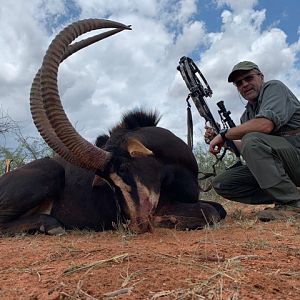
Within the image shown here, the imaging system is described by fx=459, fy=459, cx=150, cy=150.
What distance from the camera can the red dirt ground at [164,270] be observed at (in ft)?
5.85

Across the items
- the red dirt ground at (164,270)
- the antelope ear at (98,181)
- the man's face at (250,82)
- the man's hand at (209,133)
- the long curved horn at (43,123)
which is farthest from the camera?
the man's hand at (209,133)

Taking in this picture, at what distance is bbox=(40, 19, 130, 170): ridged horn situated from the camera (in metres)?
3.92

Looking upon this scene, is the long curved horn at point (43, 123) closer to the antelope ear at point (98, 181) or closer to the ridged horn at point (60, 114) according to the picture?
the ridged horn at point (60, 114)

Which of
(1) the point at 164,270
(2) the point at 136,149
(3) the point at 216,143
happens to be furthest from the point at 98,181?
(1) the point at 164,270

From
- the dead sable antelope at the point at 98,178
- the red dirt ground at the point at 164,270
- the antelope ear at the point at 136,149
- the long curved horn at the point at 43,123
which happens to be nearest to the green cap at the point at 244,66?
the dead sable antelope at the point at 98,178

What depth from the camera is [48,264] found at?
100 inches

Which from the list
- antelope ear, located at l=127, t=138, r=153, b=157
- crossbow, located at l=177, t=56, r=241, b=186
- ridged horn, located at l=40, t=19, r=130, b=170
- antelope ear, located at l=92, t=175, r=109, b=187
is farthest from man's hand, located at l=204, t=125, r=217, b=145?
ridged horn, located at l=40, t=19, r=130, b=170

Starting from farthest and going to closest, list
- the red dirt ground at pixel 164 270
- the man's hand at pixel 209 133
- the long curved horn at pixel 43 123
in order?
the man's hand at pixel 209 133, the long curved horn at pixel 43 123, the red dirt ground at pixel 164 270

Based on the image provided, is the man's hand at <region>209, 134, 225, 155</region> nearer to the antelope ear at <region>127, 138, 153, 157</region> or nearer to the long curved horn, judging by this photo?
the antelope ear at <region>127, 138, 153, 157</region>

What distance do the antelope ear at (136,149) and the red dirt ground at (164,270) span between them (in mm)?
986

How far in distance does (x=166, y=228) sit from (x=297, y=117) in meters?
1.80

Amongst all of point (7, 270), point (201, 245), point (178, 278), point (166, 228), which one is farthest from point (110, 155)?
point (178, 278)

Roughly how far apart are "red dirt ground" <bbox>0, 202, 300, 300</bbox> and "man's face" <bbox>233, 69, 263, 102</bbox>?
2001 millimetres

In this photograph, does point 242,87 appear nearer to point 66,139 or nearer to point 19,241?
point 66,139
